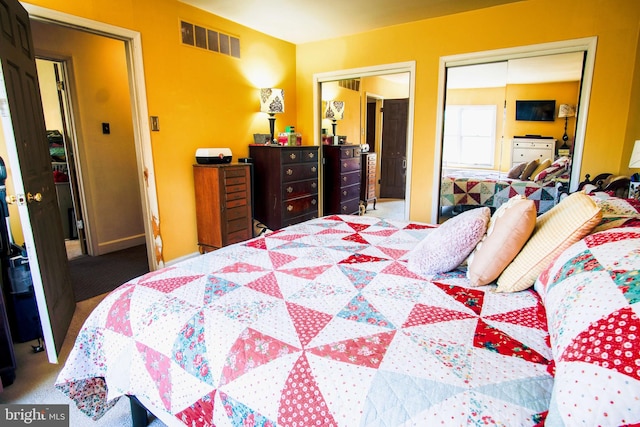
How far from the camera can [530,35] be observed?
10.2ft

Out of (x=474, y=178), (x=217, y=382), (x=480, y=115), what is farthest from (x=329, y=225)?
(x=480, y=115)

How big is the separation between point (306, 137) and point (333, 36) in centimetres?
127

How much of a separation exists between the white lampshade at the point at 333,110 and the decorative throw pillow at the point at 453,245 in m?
3.58

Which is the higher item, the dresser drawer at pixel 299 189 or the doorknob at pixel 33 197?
the doorknob at pixel 33 197

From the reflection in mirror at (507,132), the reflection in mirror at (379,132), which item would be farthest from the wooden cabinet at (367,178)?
the reflection in mirror at (507,132)

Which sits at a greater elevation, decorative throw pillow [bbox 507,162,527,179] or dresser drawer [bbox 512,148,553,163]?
dresser drawer [bbox 512,148,553,163]

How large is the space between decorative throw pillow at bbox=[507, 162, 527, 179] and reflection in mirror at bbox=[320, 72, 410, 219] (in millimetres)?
1793

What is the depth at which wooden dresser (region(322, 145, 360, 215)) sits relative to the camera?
4.57 m

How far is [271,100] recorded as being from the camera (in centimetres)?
393

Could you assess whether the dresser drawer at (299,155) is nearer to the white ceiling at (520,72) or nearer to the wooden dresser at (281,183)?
the wooden dresser at (281,183)

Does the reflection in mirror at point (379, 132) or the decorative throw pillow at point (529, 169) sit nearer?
the decorative throw pillow at point (529, 169)

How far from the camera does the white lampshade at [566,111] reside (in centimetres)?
→ 319

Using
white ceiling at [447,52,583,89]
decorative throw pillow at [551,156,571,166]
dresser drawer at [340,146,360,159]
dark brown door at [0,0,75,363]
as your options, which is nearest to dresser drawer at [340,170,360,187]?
dresser drawer at [340,146,360,159]

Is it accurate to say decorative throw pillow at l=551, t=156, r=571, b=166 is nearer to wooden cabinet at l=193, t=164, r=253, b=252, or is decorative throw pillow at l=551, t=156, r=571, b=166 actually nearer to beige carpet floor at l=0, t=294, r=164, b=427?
wooden cabinet at l=193, t=164, r=253, b=252
